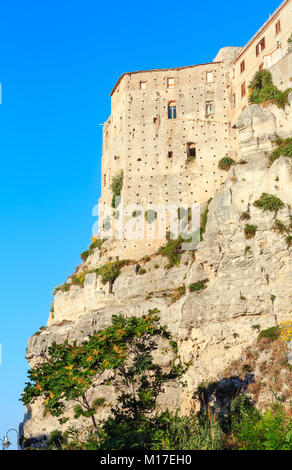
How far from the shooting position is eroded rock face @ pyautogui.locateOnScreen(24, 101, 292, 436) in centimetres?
2905

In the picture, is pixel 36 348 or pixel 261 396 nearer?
pixel 261 396

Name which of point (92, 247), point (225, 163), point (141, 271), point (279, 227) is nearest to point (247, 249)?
point (279, 227)

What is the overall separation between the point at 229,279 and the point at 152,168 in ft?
63.5

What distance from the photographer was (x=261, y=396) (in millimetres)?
24000

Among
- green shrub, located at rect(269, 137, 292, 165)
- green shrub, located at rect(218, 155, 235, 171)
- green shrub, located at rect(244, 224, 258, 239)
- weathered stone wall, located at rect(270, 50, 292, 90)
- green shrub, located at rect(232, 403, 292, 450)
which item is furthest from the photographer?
green shrub, located at rect(218, 155, 235, 171)

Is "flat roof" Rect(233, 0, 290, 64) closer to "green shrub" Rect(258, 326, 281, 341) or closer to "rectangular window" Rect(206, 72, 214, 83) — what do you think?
"rectangular window" Rect(206, 72, 214, 83)

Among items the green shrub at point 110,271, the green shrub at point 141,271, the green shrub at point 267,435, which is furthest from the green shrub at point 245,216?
the green shrub at point 267,435

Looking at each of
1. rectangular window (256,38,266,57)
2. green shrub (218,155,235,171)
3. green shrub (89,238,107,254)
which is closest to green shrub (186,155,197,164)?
green shrub (218,155,235,171)

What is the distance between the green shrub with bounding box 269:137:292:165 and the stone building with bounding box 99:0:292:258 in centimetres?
1218

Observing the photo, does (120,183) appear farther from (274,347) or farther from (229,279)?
(274,347)

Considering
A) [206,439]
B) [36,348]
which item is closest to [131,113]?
[36,348]

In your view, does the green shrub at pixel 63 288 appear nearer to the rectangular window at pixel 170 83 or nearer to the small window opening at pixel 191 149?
the small window opening at pixel 191 149
